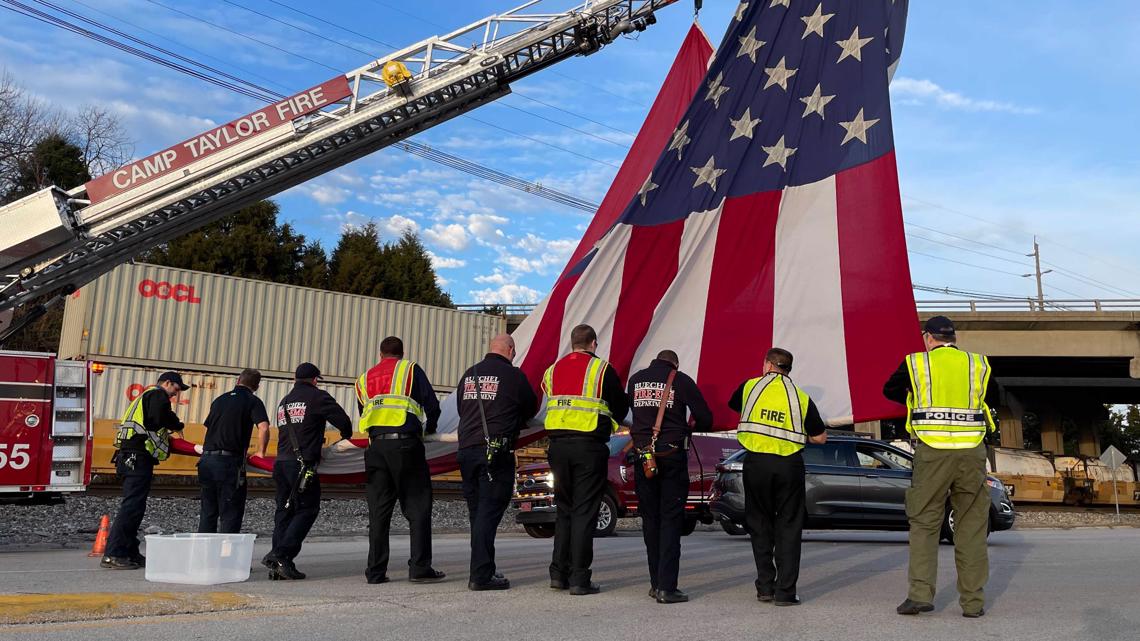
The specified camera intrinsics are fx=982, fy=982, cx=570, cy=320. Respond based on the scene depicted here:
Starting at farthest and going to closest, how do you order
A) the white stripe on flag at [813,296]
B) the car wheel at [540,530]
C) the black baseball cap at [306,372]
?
the car wheel at [540,530]
the black baseball cap at [306,372]
the white stripe on flag at [813,296]

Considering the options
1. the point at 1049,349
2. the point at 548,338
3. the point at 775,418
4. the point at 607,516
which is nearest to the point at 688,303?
the point at 548,338

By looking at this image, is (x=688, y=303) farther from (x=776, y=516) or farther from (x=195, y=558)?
(x=195, y=558)

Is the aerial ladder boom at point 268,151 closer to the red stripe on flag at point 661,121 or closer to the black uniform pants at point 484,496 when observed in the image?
the red stripe on flag at point 661,121

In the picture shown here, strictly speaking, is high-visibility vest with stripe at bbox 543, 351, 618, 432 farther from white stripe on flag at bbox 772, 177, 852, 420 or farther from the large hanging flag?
white stripe on flag at bbox 772, 177, 852, 420

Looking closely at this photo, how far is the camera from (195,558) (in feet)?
23.3

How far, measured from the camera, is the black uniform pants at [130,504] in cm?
868

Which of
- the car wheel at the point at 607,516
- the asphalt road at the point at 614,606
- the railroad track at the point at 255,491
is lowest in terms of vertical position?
the railroad track at the point at 255,491

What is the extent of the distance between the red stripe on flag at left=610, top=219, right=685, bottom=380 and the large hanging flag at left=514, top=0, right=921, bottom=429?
12mm

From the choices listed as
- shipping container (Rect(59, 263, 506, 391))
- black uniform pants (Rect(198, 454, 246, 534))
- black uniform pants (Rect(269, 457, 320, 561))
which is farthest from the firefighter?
shipping container (Rect(59, 263, 506, 391))

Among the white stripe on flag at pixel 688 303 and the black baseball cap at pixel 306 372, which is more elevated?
the white stripe on flag at pixel 688 303

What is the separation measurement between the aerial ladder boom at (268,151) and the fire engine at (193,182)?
0.01m

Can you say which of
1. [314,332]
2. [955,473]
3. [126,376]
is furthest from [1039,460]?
[955,473]

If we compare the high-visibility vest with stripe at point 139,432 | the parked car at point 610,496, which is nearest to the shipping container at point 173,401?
the parked car at point 610,496

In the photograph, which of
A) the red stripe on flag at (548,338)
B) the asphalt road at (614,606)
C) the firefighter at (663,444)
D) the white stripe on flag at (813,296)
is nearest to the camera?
the asphalt road at (614,606)
